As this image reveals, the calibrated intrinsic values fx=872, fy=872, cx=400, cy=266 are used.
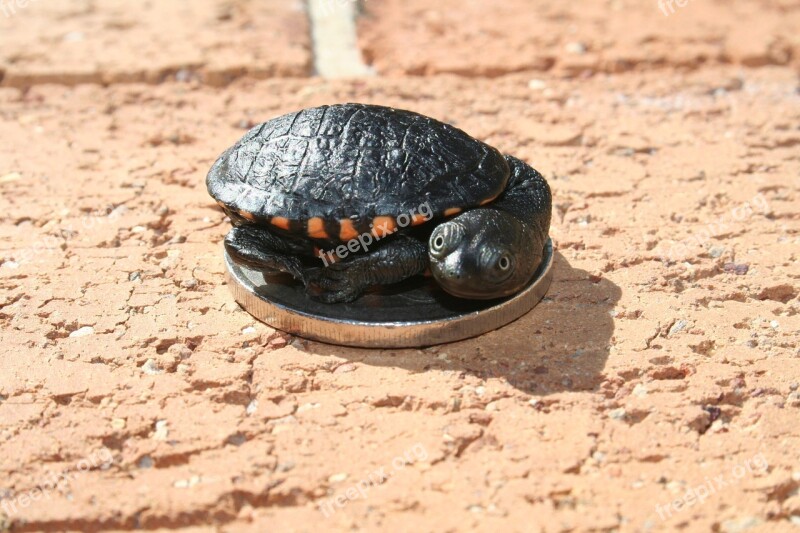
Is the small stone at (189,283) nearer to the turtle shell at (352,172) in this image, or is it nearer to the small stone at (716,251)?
the turtle shell at (352,172)

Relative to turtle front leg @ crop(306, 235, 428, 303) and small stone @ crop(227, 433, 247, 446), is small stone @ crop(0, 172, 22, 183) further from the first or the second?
small stone @ crop(227, 433, 247, 446)

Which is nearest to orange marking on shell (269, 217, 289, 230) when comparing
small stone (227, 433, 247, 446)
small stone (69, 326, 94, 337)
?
small stone (227, 433, 247, 446)

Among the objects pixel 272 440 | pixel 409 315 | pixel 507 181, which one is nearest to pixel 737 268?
pixel 507 181

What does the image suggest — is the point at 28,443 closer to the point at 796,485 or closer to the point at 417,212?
the point at 417,212

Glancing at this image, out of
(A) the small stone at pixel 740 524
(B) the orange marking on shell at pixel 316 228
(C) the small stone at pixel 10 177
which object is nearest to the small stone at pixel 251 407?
(B) the orange marking on shell at pixel 316 228

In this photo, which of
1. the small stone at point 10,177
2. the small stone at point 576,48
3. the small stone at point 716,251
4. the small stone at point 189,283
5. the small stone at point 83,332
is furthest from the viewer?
the small stone at point 576,48

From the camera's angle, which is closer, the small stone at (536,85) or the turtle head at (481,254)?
the turtle head at (481,254)
